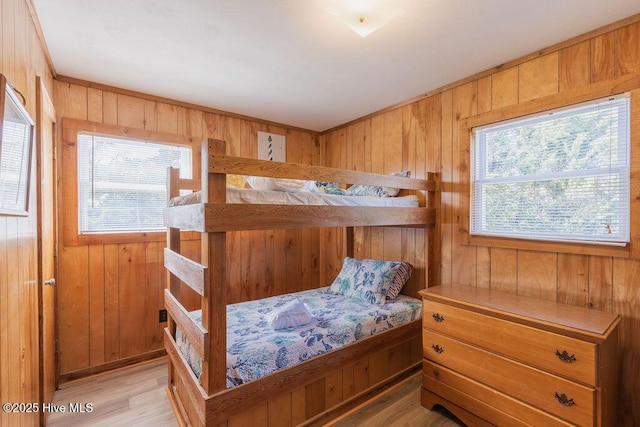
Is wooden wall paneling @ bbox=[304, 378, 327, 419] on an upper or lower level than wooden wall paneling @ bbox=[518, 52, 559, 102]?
lower

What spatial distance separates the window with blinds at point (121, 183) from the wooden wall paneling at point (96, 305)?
0.22 metres

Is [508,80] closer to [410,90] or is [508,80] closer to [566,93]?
[566,93]

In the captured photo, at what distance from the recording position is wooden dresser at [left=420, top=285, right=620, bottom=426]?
1340 millimetres

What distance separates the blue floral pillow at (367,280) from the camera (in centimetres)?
251

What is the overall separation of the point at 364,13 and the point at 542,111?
1342mm

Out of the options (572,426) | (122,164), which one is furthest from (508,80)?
(122,164)

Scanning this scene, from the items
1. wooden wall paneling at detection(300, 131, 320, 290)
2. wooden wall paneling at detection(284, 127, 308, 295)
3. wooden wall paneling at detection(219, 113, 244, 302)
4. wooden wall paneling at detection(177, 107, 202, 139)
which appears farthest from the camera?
wooden wall paneling at detection(300, 131, 320, 290)

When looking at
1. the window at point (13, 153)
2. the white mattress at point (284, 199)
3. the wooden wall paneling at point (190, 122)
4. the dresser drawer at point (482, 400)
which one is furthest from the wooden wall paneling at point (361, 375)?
the wooden wall paneling at point (190, 122)

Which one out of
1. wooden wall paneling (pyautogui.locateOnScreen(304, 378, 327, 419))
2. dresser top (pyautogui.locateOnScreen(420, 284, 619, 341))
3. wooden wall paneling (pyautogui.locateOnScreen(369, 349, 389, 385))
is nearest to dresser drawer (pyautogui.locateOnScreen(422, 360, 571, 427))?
wooden wall paneling (pyautogui.locateOnScreen(369, 349, 389, 385))

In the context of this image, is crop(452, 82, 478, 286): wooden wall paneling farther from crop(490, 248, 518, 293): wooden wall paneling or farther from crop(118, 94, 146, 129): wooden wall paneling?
crop(118, 94, 146, 129): wooden wall paneling

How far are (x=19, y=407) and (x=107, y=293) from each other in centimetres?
133

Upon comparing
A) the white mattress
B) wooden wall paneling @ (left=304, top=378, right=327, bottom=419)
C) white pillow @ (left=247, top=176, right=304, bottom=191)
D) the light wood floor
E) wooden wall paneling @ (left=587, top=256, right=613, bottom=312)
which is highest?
white pillow @ (left=247, top=176, right=304, bottom=191)

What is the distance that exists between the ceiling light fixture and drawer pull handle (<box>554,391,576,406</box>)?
2.05 metres

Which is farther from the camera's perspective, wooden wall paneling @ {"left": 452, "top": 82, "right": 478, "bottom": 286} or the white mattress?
wooden wall paneling @ {"left": 452, "top": 82, "right": 478, "bottom": 286}
